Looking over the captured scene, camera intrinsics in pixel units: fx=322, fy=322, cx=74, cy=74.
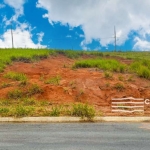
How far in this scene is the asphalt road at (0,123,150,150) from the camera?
27.3 ft

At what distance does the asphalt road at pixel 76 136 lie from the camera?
831 cm

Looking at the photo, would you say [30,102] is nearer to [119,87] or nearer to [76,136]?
[119,87]

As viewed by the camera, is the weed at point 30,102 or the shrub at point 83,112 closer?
the shrub at point 83,112

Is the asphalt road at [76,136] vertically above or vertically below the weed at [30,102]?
below

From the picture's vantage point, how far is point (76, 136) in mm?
9523

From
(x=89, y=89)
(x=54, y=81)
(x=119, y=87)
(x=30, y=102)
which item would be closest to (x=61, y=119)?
(x=30, y=102)


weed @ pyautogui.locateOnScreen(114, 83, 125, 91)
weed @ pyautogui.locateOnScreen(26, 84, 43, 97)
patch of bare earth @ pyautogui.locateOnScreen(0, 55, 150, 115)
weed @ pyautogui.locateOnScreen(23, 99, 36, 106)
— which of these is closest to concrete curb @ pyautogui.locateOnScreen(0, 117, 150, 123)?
patch of bare earth @ pyautogui.locateOnScreen(0, 55, 150, 115)

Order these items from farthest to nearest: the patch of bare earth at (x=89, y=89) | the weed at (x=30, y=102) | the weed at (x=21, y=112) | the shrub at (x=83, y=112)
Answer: the patch of bare earth at (x=89, y=89) < the weed at (x=30, y=102) < the weed at (x=21, y=112) < the shrub at (x=83, y=112)

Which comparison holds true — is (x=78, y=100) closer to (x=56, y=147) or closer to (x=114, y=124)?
(x=114, y=124)

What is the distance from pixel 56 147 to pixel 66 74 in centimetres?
1582

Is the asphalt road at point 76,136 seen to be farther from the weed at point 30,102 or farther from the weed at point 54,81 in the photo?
the weed at point 54,81

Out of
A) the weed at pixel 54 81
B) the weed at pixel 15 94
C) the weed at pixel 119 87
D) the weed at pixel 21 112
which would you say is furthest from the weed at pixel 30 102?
the weed at pixel 119 87

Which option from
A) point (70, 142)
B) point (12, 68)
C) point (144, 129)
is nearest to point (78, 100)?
point (144, 129)

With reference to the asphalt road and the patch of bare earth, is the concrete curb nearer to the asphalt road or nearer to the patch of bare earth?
the asphalt road
